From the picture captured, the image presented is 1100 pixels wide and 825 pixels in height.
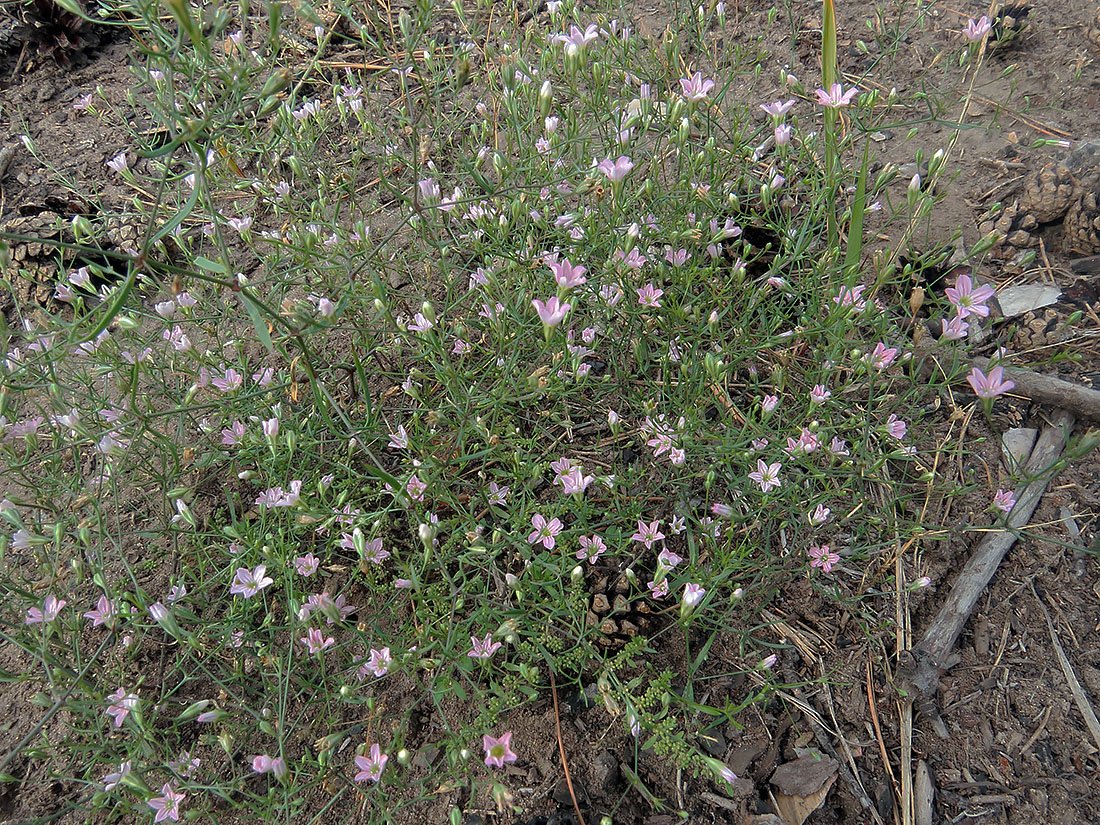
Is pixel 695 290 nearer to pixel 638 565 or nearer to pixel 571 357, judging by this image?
pixel 571 357

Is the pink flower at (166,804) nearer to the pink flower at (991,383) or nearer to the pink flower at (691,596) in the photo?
the pink flower at (691,596)

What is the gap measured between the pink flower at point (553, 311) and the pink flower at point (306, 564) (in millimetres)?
1053

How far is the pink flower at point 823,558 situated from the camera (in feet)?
7.22

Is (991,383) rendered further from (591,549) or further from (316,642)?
(316,642)

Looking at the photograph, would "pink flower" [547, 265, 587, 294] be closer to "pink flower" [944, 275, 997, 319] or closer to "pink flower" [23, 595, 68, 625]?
"pink flower" [944, 275, 997, 319]

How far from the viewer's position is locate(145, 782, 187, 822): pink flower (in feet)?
6.13

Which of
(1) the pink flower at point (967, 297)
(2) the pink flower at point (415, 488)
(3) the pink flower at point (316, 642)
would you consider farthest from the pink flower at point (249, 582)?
(1) the pink flower at point (967, 297)

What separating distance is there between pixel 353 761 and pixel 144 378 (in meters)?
1.73

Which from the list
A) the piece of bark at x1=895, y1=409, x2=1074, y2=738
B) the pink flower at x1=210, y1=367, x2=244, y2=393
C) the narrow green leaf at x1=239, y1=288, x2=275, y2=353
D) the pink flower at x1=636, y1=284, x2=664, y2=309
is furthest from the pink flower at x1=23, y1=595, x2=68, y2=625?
the piece of bark at x1=895, y1=409, x2=1074, y2=738

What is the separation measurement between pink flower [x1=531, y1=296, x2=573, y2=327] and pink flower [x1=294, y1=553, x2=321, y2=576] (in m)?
1.05

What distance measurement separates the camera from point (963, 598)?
2172 millimetres

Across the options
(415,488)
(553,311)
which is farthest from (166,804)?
(553,311)

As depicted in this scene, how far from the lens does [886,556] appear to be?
2.33 metres

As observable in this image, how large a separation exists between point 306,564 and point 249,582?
17 cm
